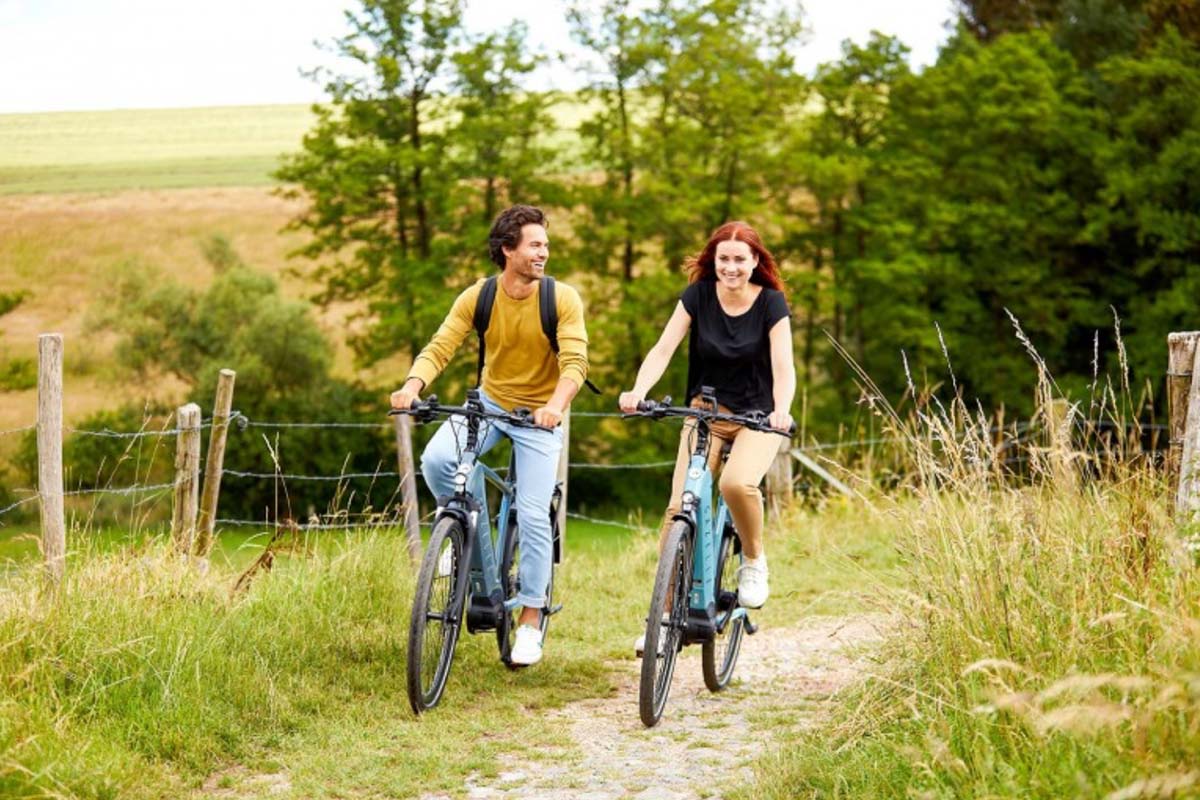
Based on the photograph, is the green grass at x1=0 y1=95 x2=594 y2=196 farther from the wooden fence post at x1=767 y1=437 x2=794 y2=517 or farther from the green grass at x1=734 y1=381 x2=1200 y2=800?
the green grass at x1=734 y1=381 x2=1200 y2=800

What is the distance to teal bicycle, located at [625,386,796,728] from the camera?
553 centimetres

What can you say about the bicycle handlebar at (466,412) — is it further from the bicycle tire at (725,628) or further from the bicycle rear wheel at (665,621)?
the bicycle tire at (725,628)

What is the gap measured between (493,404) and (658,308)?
25399mm

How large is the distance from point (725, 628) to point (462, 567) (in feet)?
4.47

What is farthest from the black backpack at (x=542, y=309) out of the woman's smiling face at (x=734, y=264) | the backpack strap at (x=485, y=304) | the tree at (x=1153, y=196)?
the tree at (x=1153, y=196)

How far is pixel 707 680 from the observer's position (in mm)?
6297

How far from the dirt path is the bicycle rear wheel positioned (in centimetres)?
14

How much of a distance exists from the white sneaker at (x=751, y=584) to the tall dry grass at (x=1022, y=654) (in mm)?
986

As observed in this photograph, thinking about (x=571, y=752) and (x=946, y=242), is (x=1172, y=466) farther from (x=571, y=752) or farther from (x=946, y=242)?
(x=946, y=242)

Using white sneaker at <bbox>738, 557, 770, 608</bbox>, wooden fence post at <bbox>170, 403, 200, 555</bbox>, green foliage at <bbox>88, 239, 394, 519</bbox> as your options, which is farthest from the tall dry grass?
green foliage at <bbox>88, 239, 394, 519</bbox>

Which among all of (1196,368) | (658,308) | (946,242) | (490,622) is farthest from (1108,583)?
(946,242)

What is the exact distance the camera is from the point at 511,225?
Result: 6027 millimetres

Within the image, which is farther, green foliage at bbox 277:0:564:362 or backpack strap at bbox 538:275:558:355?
green foliage at bbox 277:0:564:362

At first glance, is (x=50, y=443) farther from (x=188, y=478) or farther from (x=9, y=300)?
(x=9, y=300)
